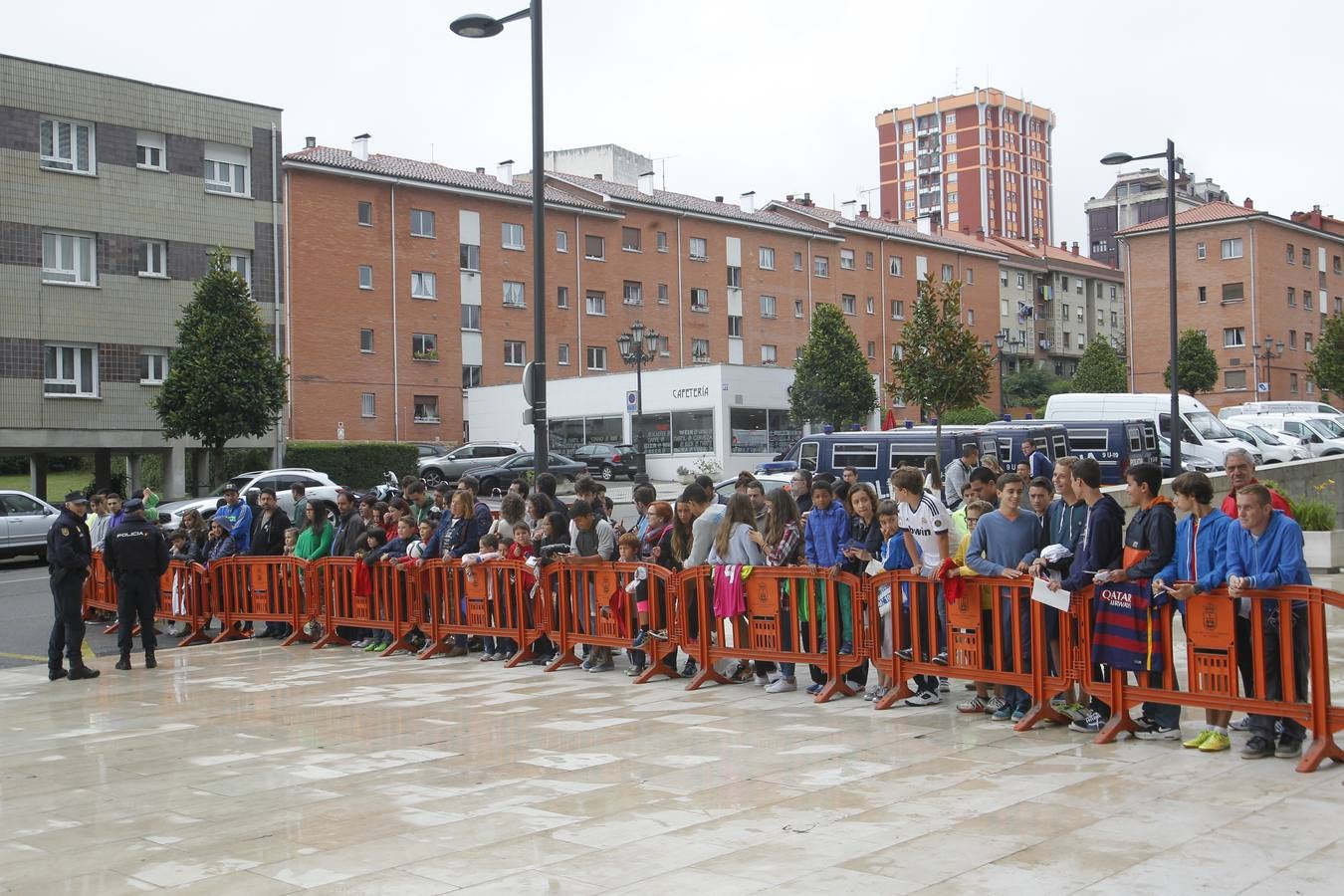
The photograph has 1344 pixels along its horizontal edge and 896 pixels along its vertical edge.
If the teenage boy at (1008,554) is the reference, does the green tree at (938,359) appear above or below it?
above

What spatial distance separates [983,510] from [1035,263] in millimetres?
78780

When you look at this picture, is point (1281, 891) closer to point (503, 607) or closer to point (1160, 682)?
point (1160, 682)

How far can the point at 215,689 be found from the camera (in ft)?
38.1

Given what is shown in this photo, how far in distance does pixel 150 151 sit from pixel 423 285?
1447 cm

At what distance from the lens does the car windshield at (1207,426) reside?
35.2m

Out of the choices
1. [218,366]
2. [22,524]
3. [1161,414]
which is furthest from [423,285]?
[1161,414]

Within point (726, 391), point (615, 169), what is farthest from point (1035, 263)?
point (726, 391)

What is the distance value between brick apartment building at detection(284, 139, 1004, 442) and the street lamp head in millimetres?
33175

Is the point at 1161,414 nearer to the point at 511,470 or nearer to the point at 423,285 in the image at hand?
the point at 511,470

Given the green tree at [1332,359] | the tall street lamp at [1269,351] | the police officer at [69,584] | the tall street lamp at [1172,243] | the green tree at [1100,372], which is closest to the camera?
the police officer at [69,584]

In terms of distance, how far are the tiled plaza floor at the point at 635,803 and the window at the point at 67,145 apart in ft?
99.1

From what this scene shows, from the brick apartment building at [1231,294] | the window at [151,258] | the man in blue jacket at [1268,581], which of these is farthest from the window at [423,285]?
the man in blue jacket at [1268,581]

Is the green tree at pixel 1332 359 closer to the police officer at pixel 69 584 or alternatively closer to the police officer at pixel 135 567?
the police officer at pixel 135 567

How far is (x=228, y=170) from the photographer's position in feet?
130
